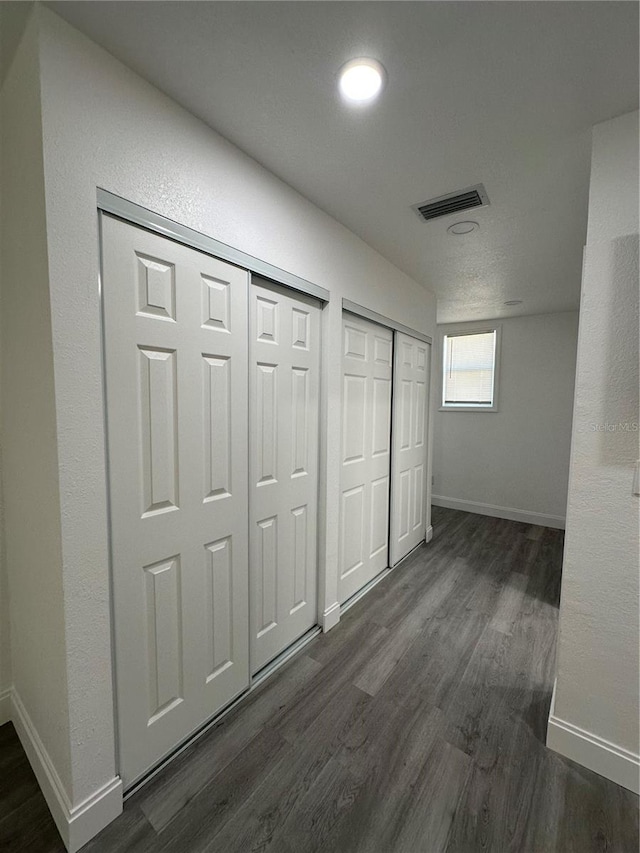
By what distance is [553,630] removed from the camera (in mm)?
2326

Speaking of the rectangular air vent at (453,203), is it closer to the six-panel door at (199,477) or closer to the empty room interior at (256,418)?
the empty room interior at (256,418)

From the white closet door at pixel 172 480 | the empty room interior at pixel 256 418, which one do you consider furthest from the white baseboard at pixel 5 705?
A: the white closet door at pixel 172 480

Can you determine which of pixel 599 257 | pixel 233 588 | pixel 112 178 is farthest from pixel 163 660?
pixel 599 257

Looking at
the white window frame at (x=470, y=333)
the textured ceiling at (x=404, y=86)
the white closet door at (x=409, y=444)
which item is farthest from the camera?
the white window frame at (x=470, y=333)

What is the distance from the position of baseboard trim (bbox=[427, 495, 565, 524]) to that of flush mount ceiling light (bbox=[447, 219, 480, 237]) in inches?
138

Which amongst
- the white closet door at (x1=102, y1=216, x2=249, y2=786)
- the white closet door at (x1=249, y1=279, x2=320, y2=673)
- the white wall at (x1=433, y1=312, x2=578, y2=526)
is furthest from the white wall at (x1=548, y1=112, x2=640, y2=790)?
the white wall at (x1=433, y1=312, x2=578, y2=526)

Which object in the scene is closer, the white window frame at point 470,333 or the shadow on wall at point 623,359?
the shadow on wall at point 623,359

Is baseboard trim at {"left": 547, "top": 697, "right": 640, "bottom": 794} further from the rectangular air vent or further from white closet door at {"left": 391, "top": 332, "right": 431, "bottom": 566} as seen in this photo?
the rectangular air vent

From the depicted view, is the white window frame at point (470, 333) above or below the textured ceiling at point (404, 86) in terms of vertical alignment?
below

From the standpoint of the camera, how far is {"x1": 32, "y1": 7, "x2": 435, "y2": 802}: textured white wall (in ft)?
3.40

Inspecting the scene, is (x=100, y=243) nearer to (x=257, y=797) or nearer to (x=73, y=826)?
(x=73, y=826)

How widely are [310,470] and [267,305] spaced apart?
935 mm

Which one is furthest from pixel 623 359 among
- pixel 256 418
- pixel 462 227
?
pixel 256 418

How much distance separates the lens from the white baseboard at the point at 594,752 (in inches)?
53.9
